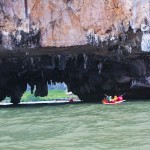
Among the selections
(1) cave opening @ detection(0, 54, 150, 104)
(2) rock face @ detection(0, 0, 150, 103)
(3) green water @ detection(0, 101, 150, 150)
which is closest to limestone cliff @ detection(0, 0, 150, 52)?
(2) rock face @ detection(0, 0, 150, 103)

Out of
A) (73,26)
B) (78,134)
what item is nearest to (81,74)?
(73,26)

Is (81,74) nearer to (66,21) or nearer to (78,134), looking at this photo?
(66,21)

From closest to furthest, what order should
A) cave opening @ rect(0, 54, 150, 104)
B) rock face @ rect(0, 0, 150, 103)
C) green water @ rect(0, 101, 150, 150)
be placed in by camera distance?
green water @ rect(0, 101, 150, 150) → rock face @ rect(0, 0, 150, 103) → cave opening @ rect(0, 54, 150, 104)

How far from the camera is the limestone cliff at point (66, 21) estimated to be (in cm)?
1505

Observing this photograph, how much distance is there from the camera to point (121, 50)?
642 inches

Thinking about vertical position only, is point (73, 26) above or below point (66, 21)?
below

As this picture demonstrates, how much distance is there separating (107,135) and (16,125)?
3.16 m

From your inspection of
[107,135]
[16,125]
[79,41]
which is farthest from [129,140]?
[79,41]

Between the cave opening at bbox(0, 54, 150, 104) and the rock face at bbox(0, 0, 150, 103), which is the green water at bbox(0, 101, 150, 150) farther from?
the cave opening at bbox(0, 54, 150, 104)

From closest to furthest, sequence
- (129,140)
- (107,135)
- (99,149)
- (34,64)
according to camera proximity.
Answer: (99,149), (129,140), (107,135), (34,64)

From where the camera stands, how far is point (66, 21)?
1514 centimetres

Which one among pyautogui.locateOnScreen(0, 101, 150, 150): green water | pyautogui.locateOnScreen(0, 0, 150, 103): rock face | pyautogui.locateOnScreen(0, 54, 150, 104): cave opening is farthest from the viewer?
pyautogui.locateOnScreen(0, 54, 150, 104): cave opening

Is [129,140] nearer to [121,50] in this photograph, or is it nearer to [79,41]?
[79,41]

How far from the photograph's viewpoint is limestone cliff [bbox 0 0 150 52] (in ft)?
49.4
